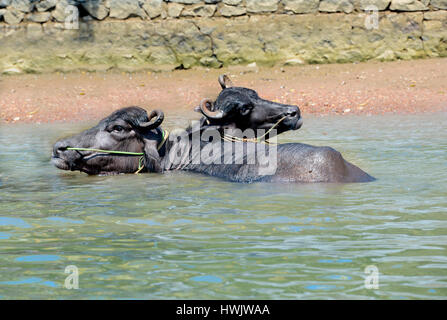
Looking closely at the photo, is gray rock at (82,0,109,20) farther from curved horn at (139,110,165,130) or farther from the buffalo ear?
curved horn at (139,110,165,130)

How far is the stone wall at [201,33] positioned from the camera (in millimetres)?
18391

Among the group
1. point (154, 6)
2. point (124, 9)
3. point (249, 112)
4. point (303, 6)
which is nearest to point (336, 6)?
point (303, 6)

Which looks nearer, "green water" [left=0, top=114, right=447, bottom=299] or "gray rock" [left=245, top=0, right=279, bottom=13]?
"green water" [left=0, top=114, right=447, bottom=299]

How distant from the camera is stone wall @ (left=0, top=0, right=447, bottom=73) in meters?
18.4

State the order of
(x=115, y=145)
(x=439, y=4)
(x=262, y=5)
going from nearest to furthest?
(x=115, y=145) < (x=439, y=4) < (x=262, y=5)

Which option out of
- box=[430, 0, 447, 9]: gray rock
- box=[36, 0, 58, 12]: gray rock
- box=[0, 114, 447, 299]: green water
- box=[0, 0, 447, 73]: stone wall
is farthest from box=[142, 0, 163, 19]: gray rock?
box=[0, 114, 447, 299]: green water

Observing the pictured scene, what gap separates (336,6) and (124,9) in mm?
5302

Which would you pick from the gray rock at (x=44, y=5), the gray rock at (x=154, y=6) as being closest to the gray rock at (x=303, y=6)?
the gray rock at (x=154, y=6)

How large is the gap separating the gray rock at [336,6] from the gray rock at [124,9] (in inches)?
177

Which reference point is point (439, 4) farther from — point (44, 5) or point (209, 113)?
point (209, 113)

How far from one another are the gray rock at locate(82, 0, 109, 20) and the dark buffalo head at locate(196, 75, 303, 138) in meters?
10.3

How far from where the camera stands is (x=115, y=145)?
29.3ft

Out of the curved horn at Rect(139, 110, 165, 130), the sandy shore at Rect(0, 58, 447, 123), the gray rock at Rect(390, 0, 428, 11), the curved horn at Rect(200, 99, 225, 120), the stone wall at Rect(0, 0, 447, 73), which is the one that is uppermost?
the gray rock at Rect(390, 0, 428, 11)
